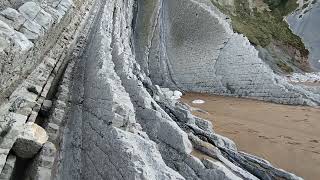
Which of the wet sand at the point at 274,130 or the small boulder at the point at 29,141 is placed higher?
the small boulder at the point at 29,141

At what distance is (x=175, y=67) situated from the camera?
19406mm

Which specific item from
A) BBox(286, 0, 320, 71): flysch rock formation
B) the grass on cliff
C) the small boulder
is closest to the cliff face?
the grass on cliff

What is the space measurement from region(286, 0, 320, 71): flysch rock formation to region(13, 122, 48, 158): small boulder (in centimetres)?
2607

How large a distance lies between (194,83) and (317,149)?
32.6 feet

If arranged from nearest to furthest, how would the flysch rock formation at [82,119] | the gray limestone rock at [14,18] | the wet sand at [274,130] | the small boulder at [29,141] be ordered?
the flysch rock formation at [82,119] → the small boulder at [29,141] → the gray limestone rock at [14,18] → the wet sand at [274,130]

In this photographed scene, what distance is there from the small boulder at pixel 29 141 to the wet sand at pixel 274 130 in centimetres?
408

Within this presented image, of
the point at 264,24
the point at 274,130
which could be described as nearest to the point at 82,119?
the point at 274,130

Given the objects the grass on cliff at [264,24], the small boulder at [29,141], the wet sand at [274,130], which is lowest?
the wet sand at [274,130]

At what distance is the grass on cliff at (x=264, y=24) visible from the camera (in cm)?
2584

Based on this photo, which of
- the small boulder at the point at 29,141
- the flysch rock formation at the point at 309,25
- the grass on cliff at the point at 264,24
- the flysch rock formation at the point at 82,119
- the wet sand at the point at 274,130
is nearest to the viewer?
the flysch rock formation at the point at 82,119

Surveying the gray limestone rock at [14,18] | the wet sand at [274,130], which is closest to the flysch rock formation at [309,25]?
the wet sand at [274,130]

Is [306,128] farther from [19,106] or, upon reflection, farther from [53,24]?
[19,106]

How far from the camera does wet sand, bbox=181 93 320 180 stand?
27.0 ft

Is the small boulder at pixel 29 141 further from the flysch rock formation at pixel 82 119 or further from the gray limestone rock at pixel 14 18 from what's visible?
the gray limestone rock at pixel 14 18
